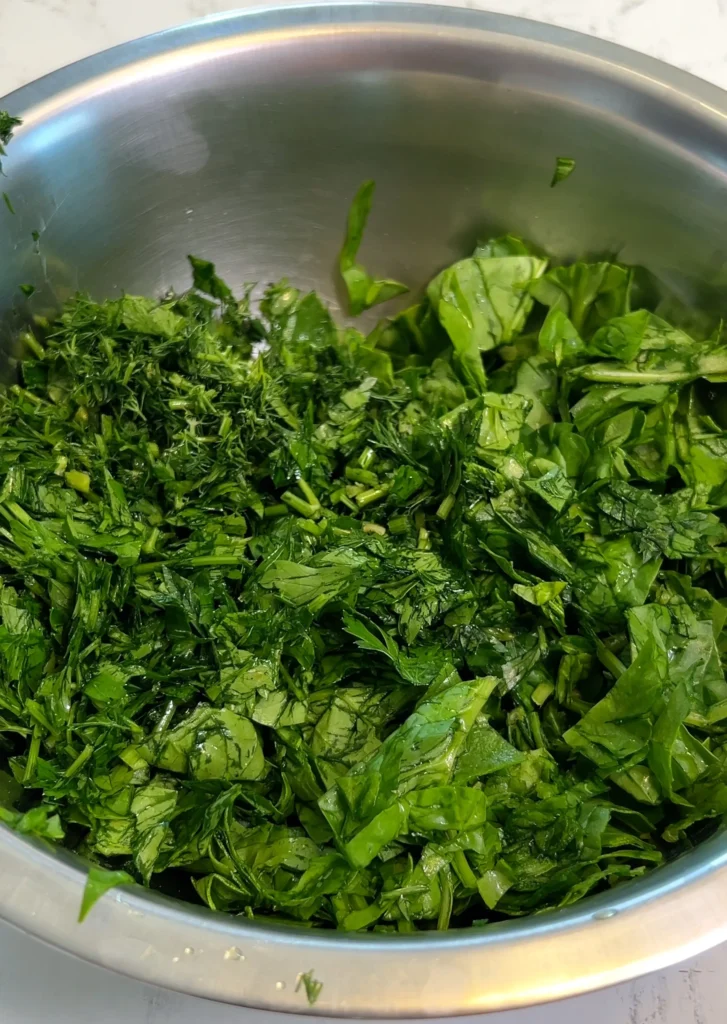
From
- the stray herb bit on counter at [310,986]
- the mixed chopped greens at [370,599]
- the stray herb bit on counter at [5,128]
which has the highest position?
the stray herb bit on counter at [5,128]

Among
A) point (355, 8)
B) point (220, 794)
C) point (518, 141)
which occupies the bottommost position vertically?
point (220, 794)

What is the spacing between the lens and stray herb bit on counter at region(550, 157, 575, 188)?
3.59 feet

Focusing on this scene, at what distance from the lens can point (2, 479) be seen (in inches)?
35.7

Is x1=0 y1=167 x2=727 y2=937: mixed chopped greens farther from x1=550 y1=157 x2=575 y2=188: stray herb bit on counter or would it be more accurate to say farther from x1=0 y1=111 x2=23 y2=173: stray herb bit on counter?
x1=0 y1=111 x2=23 y2=173: stray herb bit on counter

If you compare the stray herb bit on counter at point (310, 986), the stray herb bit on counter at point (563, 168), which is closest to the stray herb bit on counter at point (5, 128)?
the stray herb bit on counter at point (563, 168)

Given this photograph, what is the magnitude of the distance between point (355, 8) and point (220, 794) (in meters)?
1.08

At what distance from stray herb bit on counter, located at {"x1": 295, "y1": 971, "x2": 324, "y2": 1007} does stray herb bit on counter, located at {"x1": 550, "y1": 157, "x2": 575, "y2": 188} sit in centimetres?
107

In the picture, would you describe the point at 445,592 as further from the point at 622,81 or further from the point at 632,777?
the point at 622,81

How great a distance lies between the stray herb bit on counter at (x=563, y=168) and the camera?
3.59 ft

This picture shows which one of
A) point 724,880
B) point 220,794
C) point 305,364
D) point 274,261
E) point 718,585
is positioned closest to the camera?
point 724,880

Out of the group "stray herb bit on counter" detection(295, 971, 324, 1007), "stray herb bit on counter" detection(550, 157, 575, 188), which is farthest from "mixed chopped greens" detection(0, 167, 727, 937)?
"stray herb bit on counter" detection(295, 971, 324, 1007)

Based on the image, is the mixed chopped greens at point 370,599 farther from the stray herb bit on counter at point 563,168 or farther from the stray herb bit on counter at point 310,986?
the stray herb bit on counter at point 310,986

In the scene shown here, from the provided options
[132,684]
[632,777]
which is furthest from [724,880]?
[132,684]

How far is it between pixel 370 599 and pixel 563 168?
72cm
